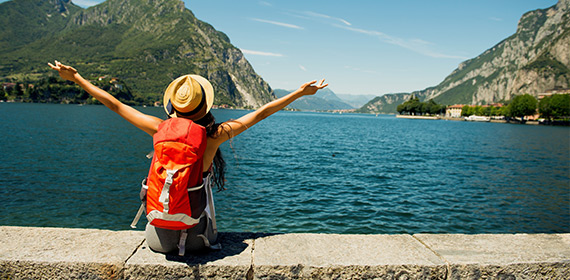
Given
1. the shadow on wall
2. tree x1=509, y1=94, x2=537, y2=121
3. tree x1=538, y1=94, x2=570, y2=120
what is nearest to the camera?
the shadow on wall

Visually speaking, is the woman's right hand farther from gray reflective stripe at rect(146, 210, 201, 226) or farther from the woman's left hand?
the woman's left hand

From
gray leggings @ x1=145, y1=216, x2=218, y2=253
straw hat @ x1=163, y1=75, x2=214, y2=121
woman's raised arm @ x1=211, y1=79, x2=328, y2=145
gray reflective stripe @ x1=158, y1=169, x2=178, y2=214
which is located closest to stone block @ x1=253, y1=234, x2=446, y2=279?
gray leggings @ x1=145, y1=216, x2=218, y2=253

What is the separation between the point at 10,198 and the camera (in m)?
14.2

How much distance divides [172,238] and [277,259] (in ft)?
3.27

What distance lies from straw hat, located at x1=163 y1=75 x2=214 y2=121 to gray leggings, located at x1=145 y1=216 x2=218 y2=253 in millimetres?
1070

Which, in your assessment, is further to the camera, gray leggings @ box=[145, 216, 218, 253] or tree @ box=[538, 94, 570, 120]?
tree @ box=[538, 94, 570, 120]

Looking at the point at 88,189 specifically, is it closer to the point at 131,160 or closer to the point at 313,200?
the point at 131,160

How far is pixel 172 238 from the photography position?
310cm

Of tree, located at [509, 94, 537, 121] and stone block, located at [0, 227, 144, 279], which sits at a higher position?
tree, located at [509, 94, 537, 121]

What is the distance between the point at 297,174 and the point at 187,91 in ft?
62.5

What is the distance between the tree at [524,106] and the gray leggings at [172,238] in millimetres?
168445

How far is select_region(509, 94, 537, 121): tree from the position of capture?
450ft

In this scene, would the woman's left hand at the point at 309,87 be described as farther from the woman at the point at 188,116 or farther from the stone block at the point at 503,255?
the stone block at the point at 503,255

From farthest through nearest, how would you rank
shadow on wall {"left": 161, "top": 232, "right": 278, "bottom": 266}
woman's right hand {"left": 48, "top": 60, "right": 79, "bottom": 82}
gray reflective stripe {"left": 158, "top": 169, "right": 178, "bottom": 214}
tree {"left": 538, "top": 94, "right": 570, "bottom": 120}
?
tree {"left": 538, "top": 94, "right": 570, "bottom": 120}
woman's right hand {"left": 48, "top": 60, "right": 79, "bottom": 82}
shadow on wall {"left": 161, "top": 232, "right": 278, "bottom": 266}
gray reflective stripe {"left": 158, "top": 169, "right": 178, "bottom": 214}
